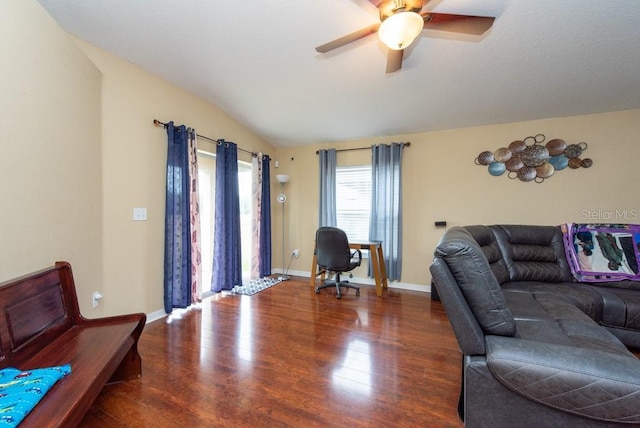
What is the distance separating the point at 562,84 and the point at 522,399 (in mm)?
2982

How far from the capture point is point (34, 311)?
4.53ft

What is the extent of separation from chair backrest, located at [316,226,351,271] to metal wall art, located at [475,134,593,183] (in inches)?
87.1

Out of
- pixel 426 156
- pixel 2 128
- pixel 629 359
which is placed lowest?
pixel 629 359

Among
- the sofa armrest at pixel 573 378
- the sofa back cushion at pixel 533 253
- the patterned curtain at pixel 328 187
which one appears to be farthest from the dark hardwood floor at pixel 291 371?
the patterned curtain at pixel 328 187

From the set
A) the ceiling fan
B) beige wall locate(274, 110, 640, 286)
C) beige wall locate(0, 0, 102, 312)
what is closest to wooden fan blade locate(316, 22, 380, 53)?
the ceiling fan

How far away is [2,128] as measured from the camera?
1.37m

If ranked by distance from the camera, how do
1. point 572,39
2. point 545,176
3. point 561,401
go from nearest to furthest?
point 561,401
point 572,39
point 545,176

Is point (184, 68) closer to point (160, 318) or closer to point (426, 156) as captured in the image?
point (160, 318)

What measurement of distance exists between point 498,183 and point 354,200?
6.67ft

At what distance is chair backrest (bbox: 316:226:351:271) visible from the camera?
11.2 ft

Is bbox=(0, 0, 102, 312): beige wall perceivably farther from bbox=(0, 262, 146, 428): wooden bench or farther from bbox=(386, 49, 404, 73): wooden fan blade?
→ bbox=(386, 49, 404, 73): wooden fan blade

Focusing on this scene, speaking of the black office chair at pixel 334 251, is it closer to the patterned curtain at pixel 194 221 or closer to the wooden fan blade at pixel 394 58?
the patterned curtain at pixel 194 221

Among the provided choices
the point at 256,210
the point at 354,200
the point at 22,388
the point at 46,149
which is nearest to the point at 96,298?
the point at 46,149

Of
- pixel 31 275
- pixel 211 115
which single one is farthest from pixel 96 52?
pixel 31 275
